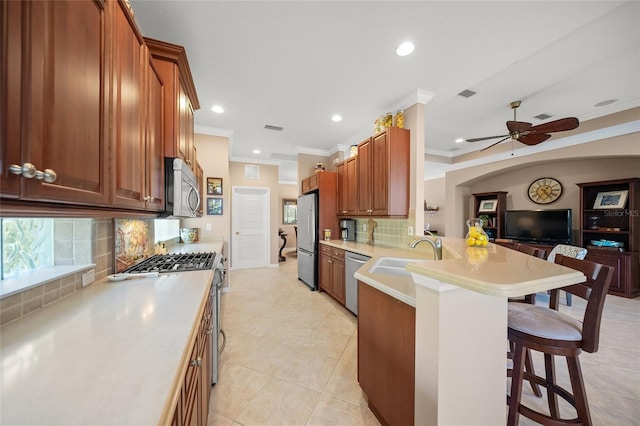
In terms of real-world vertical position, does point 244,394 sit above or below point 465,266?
below

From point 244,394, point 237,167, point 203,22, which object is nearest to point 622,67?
point 203,22

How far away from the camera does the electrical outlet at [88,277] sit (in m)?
1.27

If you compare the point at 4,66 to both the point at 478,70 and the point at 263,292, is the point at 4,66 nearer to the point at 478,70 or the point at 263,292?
the point at 478,70

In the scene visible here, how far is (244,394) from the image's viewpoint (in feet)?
5.56

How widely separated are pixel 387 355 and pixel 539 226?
18.1 feet

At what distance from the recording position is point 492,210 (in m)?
5.60

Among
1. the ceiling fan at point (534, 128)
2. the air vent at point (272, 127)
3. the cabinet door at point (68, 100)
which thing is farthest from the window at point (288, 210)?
the cabinet door at point (68, 100)

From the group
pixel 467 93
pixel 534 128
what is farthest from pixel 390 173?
pixel 534 128

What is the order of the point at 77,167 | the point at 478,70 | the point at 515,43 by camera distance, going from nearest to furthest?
the point at 77,167 → the point at 515,43 → the point at 478,70

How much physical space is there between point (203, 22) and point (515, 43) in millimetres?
2584

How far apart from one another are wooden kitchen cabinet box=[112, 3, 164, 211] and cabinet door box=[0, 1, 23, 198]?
0.39m

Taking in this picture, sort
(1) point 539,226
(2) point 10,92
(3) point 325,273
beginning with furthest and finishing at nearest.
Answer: (1) point 539,226 → (3) point 325,273 → (2) point 10,92

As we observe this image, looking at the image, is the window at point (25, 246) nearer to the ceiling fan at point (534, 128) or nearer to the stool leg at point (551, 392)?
the stool leg at point (551, 392)

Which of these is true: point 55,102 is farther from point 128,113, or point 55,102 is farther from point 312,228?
point 312,228
